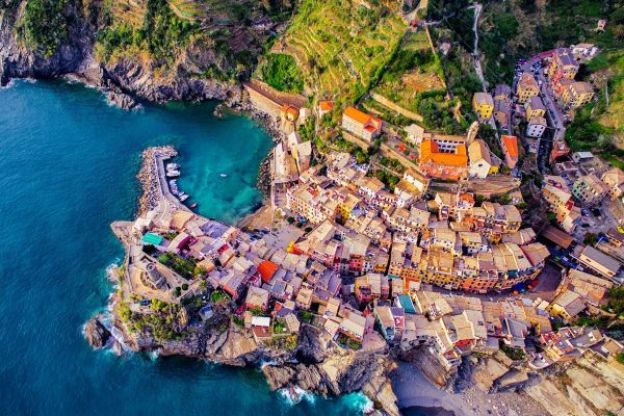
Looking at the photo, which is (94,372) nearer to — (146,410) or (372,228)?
(146,410)

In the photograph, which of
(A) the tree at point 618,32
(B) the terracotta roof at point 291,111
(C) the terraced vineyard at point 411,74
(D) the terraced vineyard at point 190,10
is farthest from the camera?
(D) the terraced vineyard at point 190,10

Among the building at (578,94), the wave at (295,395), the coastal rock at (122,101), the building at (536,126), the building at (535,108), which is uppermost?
the building at (578,94)

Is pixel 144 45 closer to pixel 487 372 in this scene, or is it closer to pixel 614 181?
pixel 487 372

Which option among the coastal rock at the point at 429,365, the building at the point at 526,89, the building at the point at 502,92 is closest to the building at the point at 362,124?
the building at the point at 502,92

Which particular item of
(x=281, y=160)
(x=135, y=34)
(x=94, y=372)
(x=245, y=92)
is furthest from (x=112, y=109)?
(x=94, y=372)

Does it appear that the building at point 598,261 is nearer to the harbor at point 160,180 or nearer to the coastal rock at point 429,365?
the coastal rock at point 429,365
